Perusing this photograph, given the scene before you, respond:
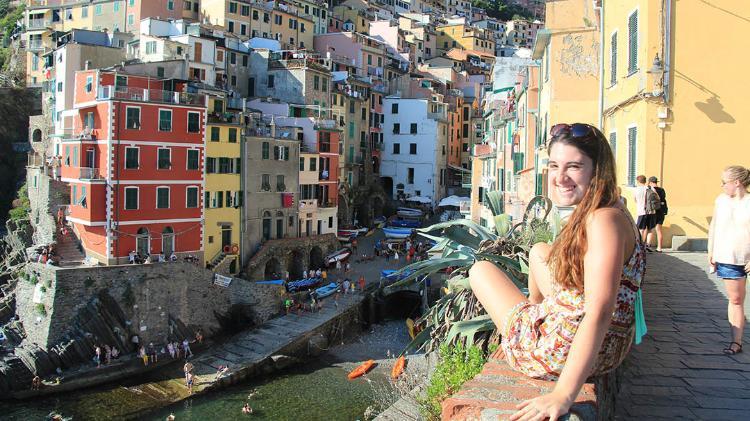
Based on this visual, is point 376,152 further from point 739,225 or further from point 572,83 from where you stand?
point 739,225

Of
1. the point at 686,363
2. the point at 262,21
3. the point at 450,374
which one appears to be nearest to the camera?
Result: the point at 686,363

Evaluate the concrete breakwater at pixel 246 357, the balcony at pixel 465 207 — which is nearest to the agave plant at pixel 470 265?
the concrete breakwater at pixel 246 357

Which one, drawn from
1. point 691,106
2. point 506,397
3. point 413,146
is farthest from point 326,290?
point 506,397

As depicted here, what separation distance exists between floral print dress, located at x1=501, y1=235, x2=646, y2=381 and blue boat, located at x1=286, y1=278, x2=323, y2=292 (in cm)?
3423

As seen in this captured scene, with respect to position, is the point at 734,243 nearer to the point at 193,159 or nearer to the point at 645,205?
the point at 645,205

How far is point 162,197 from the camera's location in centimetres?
3400

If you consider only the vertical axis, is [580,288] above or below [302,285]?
above

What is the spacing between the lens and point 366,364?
96.5 ft

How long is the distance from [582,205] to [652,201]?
8.99 meters

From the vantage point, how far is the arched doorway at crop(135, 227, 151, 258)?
32844 millimetres

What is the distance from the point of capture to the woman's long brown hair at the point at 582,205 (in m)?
3.84

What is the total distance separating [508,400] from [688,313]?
563 cm

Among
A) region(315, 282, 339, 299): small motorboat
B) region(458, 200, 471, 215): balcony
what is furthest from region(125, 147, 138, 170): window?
region(458, 200, 471, 215): balcony

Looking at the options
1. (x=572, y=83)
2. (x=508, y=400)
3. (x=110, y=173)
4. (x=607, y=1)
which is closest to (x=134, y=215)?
(x=110, y=173)
